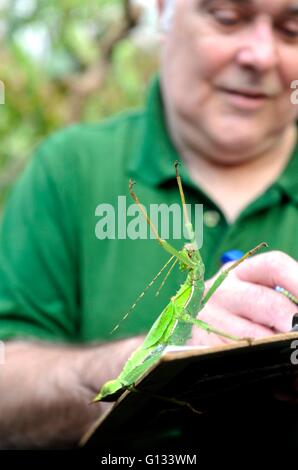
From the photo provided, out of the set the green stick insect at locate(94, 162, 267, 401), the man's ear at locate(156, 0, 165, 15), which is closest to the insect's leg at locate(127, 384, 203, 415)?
the green stick insect at locate(94, 162, 267, 401)

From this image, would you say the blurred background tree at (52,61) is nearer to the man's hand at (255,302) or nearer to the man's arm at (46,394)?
the man's arm at (46,394)

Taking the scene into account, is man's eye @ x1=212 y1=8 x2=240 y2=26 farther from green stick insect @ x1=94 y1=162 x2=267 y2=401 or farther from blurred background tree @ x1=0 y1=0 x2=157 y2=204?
blurred background tree @ x1=0 y1=0 x2=157 y2=204

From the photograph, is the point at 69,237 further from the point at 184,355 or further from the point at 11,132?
the point at 11,132

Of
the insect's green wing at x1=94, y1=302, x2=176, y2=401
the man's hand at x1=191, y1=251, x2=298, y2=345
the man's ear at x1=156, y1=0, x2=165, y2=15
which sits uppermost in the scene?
the man's ear at x1=156, y1=0, x2=165, y2=15

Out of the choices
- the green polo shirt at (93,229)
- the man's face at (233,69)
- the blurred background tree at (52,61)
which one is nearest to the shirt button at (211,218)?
the green polo shirt at (93,229)
